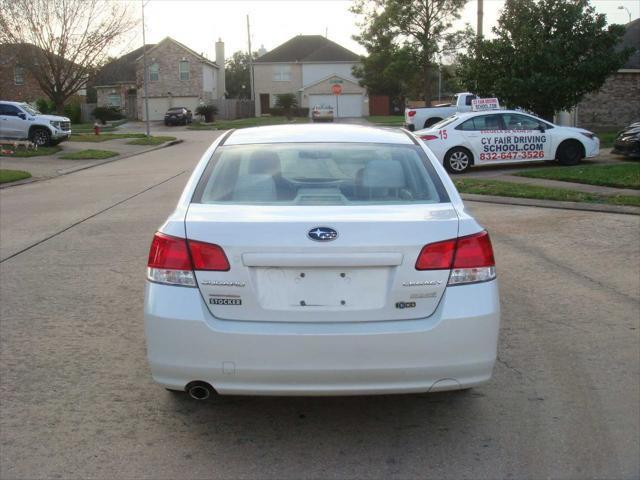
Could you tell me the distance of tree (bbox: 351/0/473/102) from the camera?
163 feet

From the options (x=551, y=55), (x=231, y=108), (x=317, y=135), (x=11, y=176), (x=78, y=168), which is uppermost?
(x=551, y=55)

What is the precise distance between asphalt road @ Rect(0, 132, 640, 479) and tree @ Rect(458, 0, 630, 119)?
15453 millimetres

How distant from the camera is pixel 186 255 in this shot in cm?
371

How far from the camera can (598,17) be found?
73.9 feet

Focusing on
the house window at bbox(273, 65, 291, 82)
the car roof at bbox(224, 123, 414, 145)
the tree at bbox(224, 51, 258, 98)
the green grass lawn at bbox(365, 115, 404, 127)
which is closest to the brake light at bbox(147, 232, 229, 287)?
the car roof at bbox(224, 123, 414, 145)

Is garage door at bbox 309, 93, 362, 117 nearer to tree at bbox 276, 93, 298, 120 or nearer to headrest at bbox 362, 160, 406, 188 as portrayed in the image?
tree at bbox 276, 93, 298, 120

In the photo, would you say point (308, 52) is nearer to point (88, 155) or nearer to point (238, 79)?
point (238, 79)

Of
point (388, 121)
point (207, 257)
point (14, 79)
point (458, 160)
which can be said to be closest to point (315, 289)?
point (207, 257)

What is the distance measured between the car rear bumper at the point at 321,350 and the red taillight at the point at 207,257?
140mm

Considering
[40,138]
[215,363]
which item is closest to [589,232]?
[215,363]

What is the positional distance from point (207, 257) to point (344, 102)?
7088 centimetres

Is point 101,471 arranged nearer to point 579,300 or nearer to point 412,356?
point 412,356

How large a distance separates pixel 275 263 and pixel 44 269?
5330 millimetres

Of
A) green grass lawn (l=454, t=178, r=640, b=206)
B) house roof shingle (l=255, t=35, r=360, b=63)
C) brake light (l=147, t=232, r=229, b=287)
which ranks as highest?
house roof shingle (l=255, t=35, r=360, b=63)
